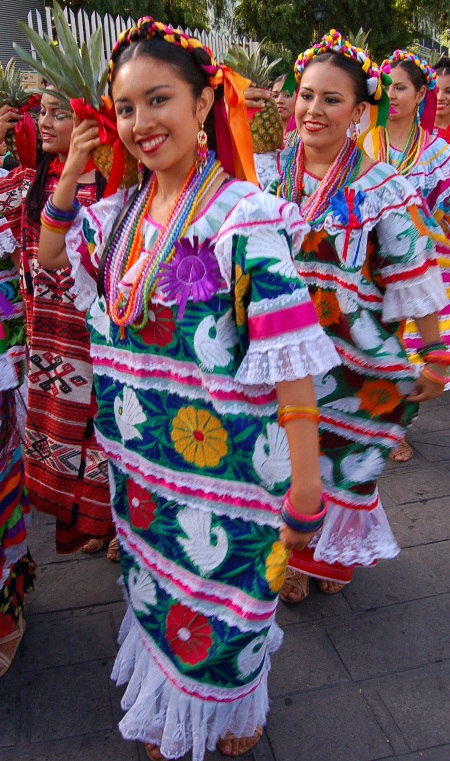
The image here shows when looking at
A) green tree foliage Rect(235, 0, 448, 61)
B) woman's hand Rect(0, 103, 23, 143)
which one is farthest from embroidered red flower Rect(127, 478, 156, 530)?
green tree foliage Rect(235, 0, 448, 61)

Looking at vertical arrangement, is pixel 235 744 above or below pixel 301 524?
below

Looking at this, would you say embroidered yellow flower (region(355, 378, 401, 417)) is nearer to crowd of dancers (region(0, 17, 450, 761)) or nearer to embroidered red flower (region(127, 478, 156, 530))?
crowd of dancers (region(0, 17, 450, 761))

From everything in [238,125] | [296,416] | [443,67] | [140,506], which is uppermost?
[443,67]

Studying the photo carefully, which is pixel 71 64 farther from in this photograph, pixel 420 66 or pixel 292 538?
pixel 420 66

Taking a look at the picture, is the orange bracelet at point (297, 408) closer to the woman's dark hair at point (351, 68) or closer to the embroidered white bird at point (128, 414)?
the embroidered white bird at point (128, 414)

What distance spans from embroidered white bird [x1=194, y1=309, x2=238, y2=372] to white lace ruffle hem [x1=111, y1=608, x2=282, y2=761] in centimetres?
95

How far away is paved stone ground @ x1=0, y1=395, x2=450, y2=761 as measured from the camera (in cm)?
213

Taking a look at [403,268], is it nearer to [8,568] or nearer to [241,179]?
[241,179]

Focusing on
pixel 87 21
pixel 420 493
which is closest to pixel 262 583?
pixel 420 493

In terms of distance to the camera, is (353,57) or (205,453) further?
(353,57)

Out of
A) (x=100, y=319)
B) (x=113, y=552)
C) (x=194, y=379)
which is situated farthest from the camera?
(x=113, y=552)

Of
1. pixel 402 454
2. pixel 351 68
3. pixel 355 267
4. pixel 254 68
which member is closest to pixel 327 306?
pixel 355 267

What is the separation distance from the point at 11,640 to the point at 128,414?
121 centimetres

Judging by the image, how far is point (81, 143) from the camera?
1846 mm
